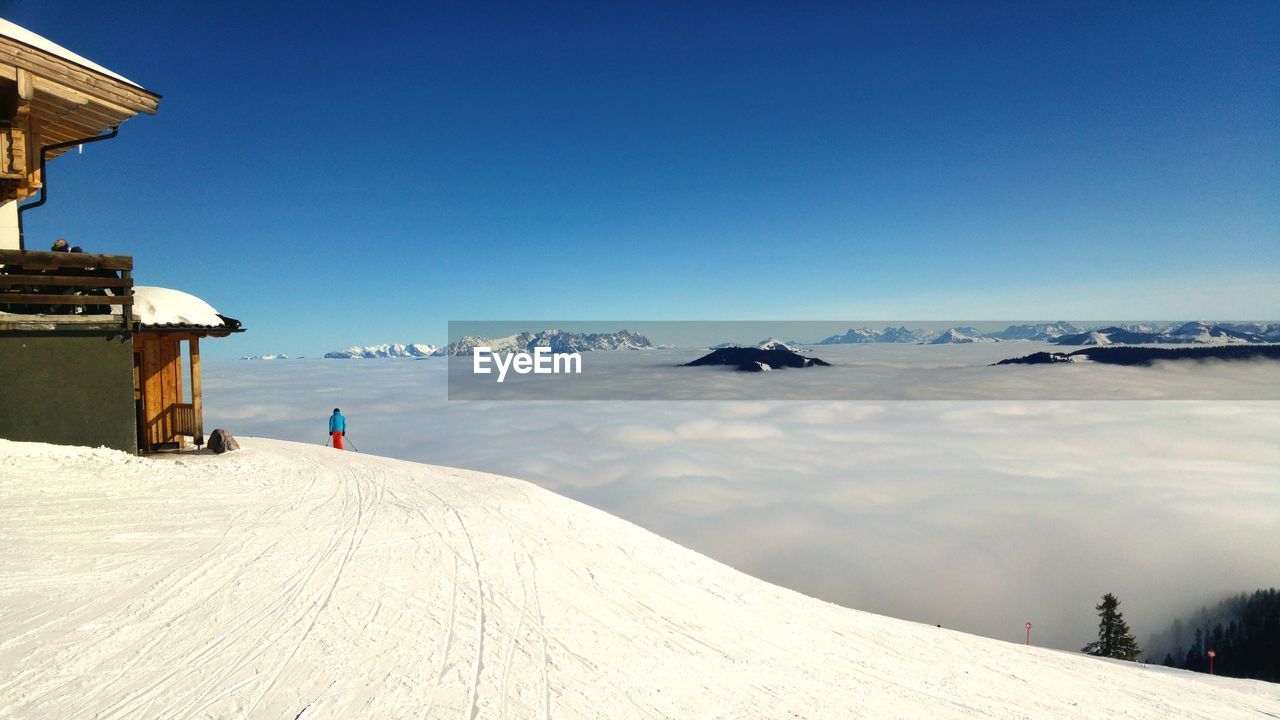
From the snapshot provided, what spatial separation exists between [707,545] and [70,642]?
133 m

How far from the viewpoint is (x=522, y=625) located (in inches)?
221

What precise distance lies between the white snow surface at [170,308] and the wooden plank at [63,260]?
2201 mm

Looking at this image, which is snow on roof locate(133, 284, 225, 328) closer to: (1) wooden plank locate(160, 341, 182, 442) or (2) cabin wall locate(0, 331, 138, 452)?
(1) wooden plank locate(160, 341, 182, 442)

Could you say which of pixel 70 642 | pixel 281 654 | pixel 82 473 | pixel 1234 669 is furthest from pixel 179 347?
pixel 1234 669

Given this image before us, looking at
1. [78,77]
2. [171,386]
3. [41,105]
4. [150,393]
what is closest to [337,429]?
[171,386]

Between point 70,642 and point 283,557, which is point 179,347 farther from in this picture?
point 70,642

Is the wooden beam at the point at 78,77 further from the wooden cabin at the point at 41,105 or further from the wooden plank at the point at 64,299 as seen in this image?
the wooden plank at the point at 64,299

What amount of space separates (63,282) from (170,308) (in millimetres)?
3225

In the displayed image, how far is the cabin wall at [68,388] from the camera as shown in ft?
29.6

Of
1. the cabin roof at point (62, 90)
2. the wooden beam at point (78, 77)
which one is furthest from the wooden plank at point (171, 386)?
the wooden beam at point (78, 77)

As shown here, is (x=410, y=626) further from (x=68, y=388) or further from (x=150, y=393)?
(x=150, y=393)

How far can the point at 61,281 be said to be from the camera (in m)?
9.98

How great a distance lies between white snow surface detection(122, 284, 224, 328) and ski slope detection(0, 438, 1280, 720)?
14.5 feet

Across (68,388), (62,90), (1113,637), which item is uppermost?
(62,90)
